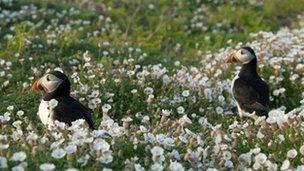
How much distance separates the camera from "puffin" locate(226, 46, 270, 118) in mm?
10773

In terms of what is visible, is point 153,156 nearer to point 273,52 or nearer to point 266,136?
point 266,136

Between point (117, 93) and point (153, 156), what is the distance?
4.88 metres

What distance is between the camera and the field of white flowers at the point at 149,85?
6.82m

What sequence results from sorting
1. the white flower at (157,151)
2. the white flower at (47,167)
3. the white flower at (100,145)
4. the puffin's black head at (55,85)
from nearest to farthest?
the white flower at (47,167) → the white flower at (100,145) → the white flower at (157,151) → the puffin's black head at (55,85)

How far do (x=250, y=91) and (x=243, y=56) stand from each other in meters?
1.08

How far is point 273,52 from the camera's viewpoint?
13.8 metres

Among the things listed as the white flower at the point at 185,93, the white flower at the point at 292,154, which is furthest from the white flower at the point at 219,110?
the white flower at the point at 292,154

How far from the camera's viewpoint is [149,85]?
461 inches

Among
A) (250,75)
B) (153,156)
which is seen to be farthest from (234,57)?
(153,156)

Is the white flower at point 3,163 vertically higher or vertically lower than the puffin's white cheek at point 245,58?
higher

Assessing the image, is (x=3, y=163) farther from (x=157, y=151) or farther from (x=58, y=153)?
(x=157, y=151)

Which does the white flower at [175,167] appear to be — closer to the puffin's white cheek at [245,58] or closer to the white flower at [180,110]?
the white flower at [180,110]

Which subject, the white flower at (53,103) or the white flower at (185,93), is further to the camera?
the white flower at (185,93)

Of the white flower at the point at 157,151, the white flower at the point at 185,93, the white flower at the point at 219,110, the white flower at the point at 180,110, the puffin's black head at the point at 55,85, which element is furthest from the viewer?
the white flower at the point at 185,93
